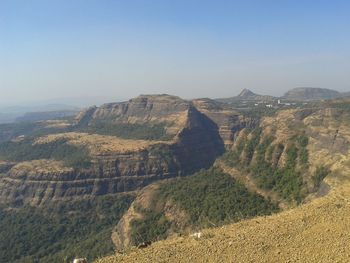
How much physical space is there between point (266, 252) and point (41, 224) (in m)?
94.8

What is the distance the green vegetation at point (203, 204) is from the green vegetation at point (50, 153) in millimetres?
50104

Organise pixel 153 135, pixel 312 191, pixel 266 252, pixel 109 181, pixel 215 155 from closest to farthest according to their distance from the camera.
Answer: pixel 266 252 < pixel 312 191 < pixel 109 181 < pixel 215 155 < pixel 153 135

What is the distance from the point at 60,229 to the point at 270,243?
89.2 m

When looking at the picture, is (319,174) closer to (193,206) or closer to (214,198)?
(214,198)

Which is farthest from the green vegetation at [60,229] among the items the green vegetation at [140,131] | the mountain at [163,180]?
the green vegetation at [140,131]

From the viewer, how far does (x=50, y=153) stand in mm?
158125

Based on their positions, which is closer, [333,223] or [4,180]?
[333,223]

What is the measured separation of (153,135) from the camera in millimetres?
169000

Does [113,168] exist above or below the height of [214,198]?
below

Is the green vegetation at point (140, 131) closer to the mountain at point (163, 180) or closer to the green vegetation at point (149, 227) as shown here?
the mountain at point (163, 180)

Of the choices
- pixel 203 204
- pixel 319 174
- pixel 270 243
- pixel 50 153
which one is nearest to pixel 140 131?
pixel 50 153

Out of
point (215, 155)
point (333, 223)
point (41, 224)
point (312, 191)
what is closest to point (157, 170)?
point (215, 155)

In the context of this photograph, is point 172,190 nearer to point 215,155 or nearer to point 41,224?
point 41,224

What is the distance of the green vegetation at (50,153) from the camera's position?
132012 mm
